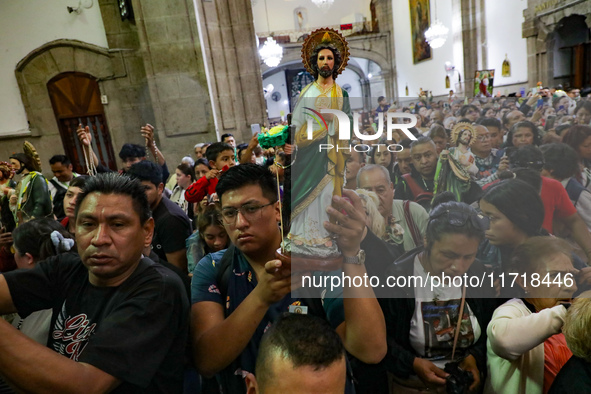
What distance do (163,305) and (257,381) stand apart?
369 mm

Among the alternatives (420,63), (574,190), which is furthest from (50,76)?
(420,63)

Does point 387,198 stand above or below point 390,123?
below

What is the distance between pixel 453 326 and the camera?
1.38 metres

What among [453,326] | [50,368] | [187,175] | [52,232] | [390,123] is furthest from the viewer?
[187,175]

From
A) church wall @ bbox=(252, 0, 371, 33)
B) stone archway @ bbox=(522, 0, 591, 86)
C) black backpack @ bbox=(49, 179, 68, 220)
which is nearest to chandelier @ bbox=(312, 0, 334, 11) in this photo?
church wall @ bbox=(252, 0, 371, 33)

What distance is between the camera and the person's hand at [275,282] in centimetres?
105

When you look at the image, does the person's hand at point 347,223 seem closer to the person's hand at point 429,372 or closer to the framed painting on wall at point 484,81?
the person's hand at point 429,372

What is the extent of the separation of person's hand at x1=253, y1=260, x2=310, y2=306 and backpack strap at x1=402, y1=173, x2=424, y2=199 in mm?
368

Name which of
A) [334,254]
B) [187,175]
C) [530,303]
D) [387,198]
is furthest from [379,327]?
[187,175]

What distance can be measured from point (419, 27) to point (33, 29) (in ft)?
52.8

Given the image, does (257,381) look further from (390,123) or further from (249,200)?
(390,123)

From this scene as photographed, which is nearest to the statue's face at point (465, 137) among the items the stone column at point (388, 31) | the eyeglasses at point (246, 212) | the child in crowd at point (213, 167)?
the eyeglasses at point (246, 212)

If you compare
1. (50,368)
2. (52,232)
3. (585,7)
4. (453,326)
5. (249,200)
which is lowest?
(453,326)

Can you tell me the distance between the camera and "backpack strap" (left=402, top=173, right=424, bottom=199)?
1.00 metres
